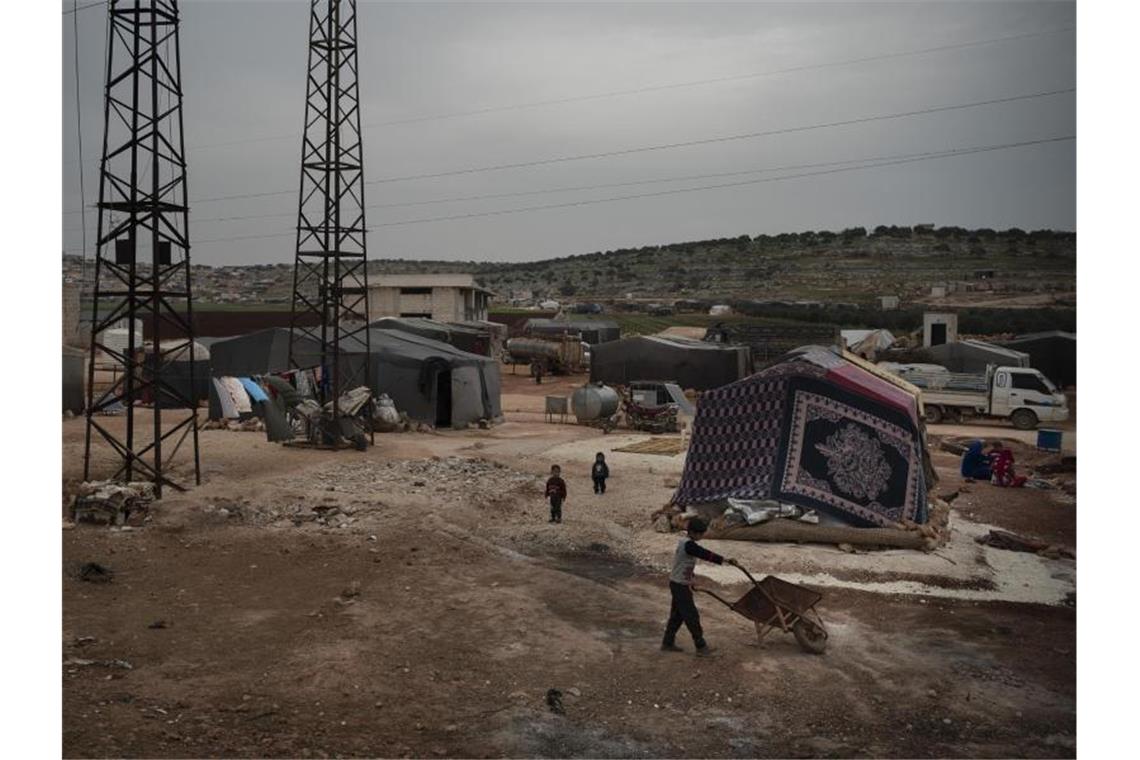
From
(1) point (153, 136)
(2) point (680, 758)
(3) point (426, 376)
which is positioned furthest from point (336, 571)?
(3) point (426, 376)

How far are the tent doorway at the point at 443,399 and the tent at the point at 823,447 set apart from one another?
14493mm

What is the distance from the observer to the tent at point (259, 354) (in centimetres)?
2864

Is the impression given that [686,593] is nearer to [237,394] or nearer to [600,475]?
[600,475]

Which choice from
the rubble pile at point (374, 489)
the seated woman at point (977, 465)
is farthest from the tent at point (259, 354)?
the seated woman at point (977, 465)

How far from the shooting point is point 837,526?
12.8m

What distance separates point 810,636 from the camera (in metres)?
9.02

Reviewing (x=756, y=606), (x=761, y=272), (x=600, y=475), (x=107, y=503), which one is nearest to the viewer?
(x=756, y=606)

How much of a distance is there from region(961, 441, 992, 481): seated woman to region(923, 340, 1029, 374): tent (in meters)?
16.5

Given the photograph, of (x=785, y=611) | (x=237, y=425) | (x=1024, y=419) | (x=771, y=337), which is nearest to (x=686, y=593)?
(x=785, y=611)

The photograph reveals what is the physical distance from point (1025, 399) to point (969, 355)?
25.3 feet

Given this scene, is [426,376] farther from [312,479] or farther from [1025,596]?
[1025,596]

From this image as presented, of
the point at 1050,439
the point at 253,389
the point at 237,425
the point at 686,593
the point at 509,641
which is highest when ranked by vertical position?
the point at 253,389

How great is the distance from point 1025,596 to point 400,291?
50.6 meters

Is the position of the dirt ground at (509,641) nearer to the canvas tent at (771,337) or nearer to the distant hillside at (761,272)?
the canvas tent at (771,337)
